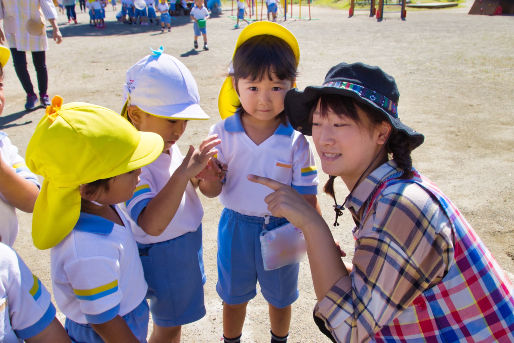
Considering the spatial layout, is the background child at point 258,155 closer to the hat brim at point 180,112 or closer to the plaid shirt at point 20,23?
the hat brim at point 180,112

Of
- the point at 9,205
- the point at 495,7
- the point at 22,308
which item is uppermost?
the point at 495,7

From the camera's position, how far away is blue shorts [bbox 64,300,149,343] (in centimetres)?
156

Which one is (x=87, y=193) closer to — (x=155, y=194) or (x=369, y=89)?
(x=155, y=194)

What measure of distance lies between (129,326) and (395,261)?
1.03 m

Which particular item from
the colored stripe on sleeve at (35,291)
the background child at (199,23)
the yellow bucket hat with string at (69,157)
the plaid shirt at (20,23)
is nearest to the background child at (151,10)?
the background child at (199,23)

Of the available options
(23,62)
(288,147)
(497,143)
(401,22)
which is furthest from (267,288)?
(401,22)

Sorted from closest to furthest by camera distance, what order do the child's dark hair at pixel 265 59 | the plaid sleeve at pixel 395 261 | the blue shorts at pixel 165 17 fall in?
the plaid sleeve at pixel 395 261, the child's dark hair at pixel 265 59, the blue shorts at pixel 165 17

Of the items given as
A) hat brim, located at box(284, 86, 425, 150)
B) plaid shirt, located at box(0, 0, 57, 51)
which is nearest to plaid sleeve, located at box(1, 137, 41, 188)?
hat brim, located at box(284, 86, 425, 150)

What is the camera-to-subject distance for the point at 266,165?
205 cm

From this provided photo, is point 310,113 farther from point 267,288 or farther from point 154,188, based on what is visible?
point 267,288

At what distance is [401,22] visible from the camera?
56.5 ft

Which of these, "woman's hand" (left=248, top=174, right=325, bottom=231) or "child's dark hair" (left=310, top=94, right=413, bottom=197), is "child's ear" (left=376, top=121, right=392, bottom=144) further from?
"woman's hand" (left=248, top=174, right=325, bottom=231)

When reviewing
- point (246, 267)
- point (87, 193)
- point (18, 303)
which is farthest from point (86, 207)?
point (246, 267)

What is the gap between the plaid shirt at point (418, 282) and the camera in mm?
1229
